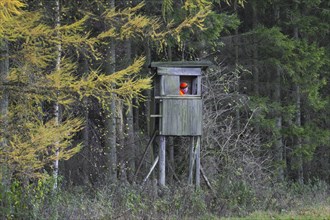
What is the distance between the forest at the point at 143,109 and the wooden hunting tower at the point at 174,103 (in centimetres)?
52

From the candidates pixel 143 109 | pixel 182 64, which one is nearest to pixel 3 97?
pixel 182 64

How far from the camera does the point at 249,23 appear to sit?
2542cm

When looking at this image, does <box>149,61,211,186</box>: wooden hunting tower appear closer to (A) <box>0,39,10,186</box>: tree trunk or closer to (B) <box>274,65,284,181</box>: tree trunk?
(A) <box>0,39,10,186</box>: tree trunk

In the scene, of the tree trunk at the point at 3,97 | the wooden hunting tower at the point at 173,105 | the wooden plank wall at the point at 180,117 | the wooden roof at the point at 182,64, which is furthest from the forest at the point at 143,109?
the wooden plank wall at the point at 180,117

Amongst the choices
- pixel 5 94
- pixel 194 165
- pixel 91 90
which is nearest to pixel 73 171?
pixel 194 165

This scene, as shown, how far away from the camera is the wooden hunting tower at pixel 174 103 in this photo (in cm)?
1517

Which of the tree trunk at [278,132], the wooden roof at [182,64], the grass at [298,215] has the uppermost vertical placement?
the wooden roof at [182,64]

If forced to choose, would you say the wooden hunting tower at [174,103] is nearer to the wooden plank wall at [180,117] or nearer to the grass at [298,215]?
the wooden plank wall at [180,117]

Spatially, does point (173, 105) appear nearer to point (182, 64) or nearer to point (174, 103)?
point (174, 103)

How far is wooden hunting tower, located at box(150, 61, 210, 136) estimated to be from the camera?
15.2 meters

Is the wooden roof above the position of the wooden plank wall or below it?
above

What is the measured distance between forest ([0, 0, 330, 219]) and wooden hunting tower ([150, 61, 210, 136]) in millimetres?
518

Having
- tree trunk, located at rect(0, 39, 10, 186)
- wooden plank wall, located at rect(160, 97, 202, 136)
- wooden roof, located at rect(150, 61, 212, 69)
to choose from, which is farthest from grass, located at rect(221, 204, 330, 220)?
tree trunk, located at rect(0, 39, 10, 186)

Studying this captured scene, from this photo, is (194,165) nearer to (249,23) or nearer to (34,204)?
(34,204)
